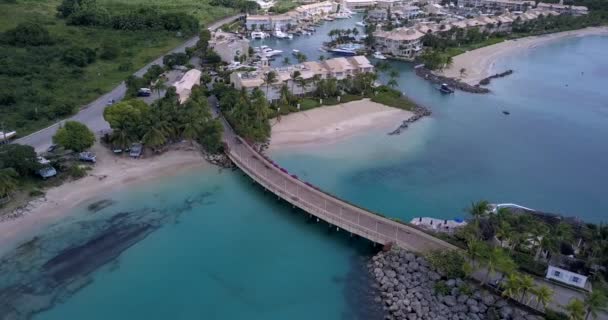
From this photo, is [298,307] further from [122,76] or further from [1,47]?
[1,47]

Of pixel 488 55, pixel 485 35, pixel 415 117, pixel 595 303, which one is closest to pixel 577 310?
pixel 595 303

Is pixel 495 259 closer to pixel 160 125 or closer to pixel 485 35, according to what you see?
pixel 160 125

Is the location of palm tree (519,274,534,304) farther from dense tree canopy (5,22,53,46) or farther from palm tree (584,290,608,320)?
dense tree canopy (5,22,53,46)

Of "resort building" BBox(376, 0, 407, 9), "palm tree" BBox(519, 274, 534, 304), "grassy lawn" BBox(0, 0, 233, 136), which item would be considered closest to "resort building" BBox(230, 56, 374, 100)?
"grassy lawn" BBox(0, 0, 233, 136)

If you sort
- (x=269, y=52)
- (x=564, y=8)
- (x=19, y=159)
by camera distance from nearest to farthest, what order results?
1. (x=19, y=159)
2. (x=269, y=52)
3. (x=564, y=8)

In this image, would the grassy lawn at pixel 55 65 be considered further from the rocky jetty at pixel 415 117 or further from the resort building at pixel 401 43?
the resort building at pixel 401 43

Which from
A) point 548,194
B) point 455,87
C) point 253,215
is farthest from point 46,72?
point 548,194
